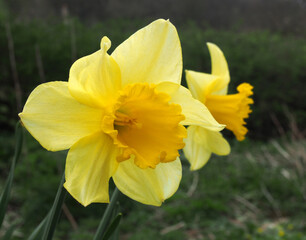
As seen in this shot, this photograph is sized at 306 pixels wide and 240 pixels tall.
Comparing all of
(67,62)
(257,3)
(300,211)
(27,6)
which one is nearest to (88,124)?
(300,211)

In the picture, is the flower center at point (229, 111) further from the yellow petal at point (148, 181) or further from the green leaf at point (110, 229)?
the green leaf at point (110, 229)

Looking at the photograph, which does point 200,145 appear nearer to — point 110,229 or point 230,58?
point 110,229

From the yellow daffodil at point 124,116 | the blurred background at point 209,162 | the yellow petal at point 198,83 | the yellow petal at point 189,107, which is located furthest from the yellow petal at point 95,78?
the blurred background at point 209,162

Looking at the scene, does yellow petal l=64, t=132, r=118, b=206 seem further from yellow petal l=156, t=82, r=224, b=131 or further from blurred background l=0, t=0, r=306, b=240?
blurred background l=0, t=0, r=306, b=240

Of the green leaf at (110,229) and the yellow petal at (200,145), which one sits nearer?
the green leaf at (110,229)

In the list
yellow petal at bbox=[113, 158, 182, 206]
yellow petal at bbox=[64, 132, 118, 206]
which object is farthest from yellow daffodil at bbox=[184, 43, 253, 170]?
yellow petal at bbox=[64, 132, 118, 206]
